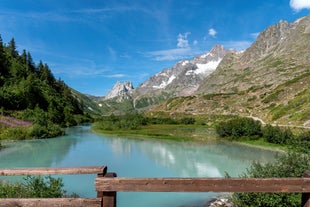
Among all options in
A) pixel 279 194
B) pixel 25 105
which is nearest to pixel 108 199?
pixel 279 194

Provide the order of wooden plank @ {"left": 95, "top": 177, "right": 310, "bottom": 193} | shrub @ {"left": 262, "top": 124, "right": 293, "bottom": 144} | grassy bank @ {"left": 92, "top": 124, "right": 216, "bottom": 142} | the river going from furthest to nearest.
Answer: grassy bank @ {"left": 92, "top": 124, "right": 216, "bottom": 142}, shrub @ {"left": 262, "top": 124, "right": 293, "bottom": 144}, the river, wooden plank @ {"left": 95, "top": 177, "right": 310, "bottom": 193}

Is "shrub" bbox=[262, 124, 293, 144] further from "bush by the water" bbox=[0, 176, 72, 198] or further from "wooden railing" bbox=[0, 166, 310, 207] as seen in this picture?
"wooden railing" bbox=[0, 166, 310, 207]

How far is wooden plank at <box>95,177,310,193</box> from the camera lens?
5.55 m

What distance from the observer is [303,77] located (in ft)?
403

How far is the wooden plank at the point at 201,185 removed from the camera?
555cm

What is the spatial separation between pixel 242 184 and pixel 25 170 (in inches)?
237

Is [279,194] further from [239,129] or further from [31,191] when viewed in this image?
[239,129]

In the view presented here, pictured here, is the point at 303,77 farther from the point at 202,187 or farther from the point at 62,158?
the point at 202,187

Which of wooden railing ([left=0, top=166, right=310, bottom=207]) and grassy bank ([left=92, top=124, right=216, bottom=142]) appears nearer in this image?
wooden railing ([left=0, top=166, right=310, bottom=207])

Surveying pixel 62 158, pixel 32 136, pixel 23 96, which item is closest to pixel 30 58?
pixel 23 96

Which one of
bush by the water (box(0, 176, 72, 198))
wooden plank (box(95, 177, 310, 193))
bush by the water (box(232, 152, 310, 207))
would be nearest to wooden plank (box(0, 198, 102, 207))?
wooden plank (box(95, 177, 310, 193))

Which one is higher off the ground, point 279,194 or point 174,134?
point 279,194

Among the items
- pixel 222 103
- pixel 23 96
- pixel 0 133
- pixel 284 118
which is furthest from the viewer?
pixel 222 103

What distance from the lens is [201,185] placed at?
18.3 ft
